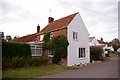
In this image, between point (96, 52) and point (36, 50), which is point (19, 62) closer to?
point (36, 50)

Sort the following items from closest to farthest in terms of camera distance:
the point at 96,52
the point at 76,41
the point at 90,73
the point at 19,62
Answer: the point at 90,73
the point at 19,62
the point at 76,41
the point at 96,52

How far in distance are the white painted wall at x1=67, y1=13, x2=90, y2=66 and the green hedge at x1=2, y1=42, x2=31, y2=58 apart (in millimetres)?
6208

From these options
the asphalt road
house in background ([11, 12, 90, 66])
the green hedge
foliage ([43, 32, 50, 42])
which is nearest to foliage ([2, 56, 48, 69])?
the green hedge

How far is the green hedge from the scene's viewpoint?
11281 mm

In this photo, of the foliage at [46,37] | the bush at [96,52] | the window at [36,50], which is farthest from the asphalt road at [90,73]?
the bush at [96,52]

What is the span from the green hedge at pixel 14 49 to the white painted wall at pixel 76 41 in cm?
621

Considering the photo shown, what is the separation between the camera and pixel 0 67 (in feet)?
33.2

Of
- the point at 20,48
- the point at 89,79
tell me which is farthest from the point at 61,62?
the point at 89,79

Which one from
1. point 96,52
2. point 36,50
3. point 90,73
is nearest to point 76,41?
point 36,50

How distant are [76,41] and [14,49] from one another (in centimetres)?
967

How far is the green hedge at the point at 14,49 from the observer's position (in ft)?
37.0

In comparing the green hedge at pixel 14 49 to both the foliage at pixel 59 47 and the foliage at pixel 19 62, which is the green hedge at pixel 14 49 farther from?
the foliage at pixel 59 47

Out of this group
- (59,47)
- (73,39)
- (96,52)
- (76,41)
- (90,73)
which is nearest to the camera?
(90,73)

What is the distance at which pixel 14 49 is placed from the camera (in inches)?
481
